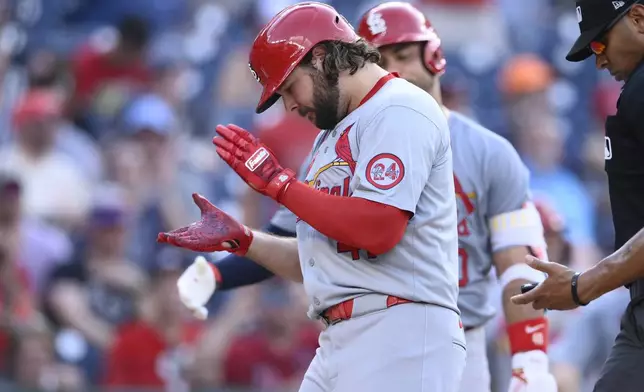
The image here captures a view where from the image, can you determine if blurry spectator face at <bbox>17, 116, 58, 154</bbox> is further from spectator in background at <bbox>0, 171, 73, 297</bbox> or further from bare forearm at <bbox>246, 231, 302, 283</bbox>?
bare forearm at <bbox>246, 231, 302, 283</bbox>

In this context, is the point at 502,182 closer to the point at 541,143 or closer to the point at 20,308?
the point at 20,308

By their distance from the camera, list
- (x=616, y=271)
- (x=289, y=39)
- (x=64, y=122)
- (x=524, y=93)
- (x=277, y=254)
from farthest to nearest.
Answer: (x=524, y=93) < (x=64, y=122) < (x=277, y=254) < (x=289, y=39) < (x=616, y=271)

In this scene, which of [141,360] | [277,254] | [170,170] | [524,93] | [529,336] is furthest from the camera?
[524,93]

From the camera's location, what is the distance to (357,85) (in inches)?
172

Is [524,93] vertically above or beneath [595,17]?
beneath

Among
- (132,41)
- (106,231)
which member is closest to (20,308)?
(106,231)

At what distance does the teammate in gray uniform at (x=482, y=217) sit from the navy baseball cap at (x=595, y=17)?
3.30 ft

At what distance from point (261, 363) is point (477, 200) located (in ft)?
11.7

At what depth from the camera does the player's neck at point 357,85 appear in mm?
4352

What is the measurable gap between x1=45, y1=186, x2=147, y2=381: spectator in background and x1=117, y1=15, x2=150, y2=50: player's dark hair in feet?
6.97

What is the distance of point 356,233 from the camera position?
4059mm

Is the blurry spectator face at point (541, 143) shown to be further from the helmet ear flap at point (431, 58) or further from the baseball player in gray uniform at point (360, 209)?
the baseball player in gray uniform at point (360, 209)

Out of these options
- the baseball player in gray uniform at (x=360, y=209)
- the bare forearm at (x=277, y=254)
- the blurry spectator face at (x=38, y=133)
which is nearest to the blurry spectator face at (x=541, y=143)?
the blurry spectator face at (x=38, y=133)

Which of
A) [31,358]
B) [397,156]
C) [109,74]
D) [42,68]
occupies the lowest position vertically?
[31,358]
